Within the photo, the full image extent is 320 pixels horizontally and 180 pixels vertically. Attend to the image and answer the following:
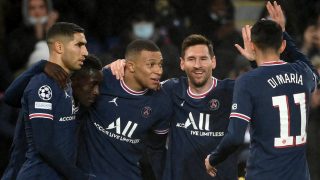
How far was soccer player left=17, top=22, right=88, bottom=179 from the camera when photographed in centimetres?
557

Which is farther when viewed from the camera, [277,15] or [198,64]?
[198,64]

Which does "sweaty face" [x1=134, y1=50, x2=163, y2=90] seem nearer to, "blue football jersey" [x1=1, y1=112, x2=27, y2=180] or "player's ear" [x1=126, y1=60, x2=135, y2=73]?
"player's ear" [x1=126, y1=60, x2=135, y2=73]

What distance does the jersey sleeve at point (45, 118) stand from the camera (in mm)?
5562

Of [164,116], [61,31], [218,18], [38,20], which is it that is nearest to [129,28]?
[38,20]

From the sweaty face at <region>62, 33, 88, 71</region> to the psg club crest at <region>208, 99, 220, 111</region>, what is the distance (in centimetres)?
106

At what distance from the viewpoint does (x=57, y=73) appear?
18.6 feet

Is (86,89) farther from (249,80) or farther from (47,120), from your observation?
(249,80)

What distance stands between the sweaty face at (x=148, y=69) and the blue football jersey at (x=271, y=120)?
77 centimetres

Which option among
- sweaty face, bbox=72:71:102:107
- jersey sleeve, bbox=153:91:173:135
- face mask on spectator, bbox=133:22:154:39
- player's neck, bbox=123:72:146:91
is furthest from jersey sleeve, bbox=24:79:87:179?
face mask on spectator, bbox=133:22:154:39

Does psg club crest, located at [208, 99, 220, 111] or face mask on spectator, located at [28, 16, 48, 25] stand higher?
face mask on spectator, located at [28, 16, 48, 25]

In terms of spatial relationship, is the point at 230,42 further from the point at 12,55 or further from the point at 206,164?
the point at 206,164

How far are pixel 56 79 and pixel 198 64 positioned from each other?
1.18 m

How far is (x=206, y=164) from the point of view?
230 inches

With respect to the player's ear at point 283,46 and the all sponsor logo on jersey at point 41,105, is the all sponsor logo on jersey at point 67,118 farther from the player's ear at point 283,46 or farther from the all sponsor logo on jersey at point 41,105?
the player's ear at point 283,46
